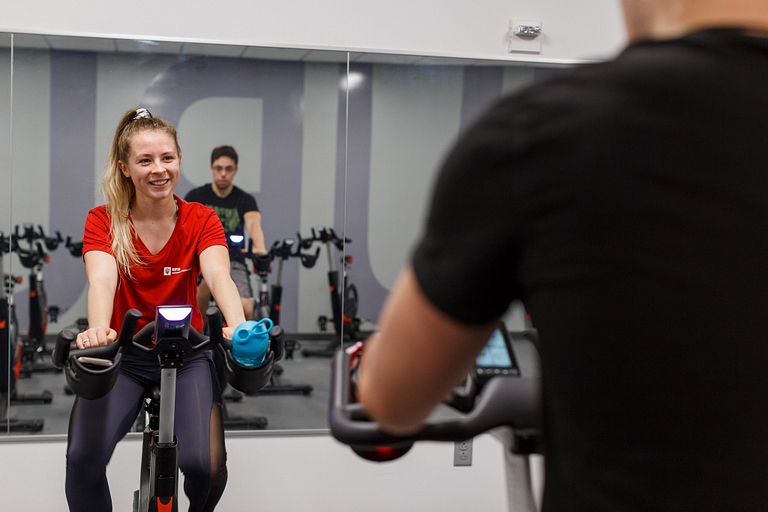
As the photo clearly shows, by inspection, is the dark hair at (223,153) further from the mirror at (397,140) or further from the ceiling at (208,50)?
the mirror at (397,140)

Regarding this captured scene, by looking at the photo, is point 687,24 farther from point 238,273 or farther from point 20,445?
point 20,445

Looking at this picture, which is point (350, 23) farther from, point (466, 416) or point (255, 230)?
point (466, 416)

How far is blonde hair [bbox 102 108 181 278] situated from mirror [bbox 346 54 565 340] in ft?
3.98

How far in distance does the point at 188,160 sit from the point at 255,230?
487mm

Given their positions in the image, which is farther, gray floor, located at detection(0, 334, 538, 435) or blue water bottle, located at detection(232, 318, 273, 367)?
gray floor, located at detection(0, 334, 538, 435)

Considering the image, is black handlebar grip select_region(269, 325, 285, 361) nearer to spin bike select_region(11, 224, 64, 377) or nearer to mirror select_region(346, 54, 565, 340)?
mirror select_region(346, 54, 565, 340)

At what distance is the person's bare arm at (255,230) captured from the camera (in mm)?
3311

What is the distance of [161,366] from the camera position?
1.89m

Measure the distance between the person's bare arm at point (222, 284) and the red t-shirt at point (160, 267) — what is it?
46mm

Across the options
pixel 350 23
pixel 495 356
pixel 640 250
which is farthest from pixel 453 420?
pixel 350 23

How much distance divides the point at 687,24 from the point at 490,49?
3.00m

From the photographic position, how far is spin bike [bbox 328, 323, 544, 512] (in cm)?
76

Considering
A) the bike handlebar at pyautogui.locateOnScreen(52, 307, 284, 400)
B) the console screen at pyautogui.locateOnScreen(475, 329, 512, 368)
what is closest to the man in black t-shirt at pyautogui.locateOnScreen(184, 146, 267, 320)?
the bike handlebar at pyautogui.locateOnScreen(52, 307, 284, 400)

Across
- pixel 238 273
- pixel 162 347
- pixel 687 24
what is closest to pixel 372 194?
pixel 238 273
